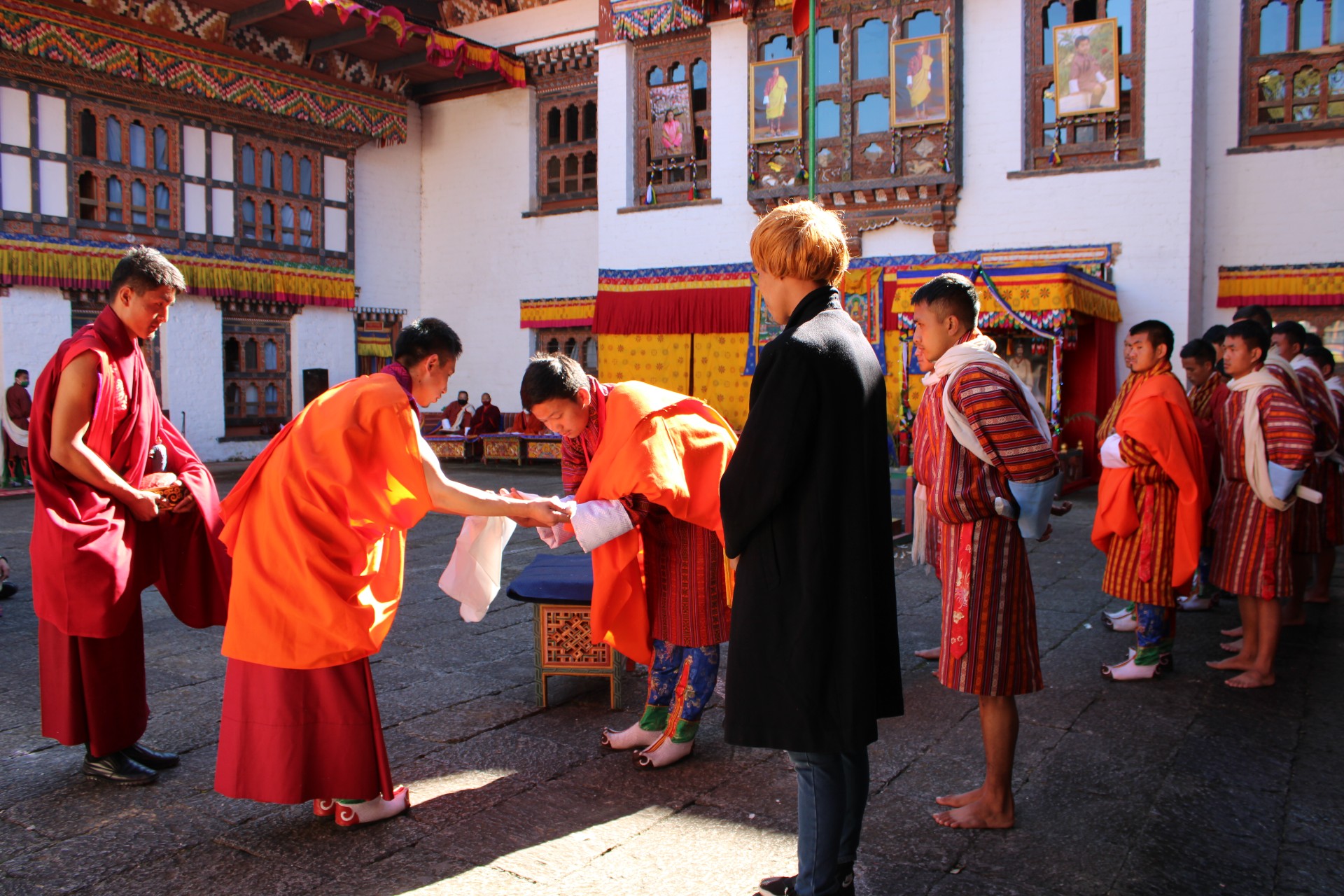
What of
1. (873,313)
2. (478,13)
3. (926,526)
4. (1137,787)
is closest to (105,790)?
(1137,787)

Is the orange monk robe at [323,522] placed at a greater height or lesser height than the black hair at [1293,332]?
lesser

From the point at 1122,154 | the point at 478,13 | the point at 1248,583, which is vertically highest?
the point at 478,13

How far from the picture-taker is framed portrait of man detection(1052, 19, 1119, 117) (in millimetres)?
11047

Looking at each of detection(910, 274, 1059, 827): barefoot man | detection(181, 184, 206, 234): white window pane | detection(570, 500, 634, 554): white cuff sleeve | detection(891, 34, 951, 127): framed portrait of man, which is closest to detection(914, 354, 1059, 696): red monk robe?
detection(910, 274, 1059, 827): barefoot man

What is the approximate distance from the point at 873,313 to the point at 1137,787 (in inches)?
325

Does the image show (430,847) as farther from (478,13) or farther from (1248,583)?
(478,13)

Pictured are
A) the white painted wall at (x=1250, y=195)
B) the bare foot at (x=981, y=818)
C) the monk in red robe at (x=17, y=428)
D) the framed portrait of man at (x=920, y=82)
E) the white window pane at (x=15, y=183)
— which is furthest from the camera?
the white window pane at (x=15, y=183)

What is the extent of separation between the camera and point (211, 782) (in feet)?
9.61

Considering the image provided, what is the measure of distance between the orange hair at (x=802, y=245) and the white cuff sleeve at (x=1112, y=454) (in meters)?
2.30

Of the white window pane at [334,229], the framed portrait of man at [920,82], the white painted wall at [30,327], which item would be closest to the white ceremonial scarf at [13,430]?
the white painted wall at [30,327]

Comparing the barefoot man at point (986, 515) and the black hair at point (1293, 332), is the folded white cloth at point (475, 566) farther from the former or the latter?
the black hair at point (1293, 332)

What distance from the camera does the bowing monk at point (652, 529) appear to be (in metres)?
2.80

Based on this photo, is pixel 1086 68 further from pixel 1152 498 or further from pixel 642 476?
pixel 642 476

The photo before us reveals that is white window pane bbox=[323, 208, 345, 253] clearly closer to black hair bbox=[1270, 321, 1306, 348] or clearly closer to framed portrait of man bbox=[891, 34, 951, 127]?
framed portrait of man bbox=[891, 34, 951, 127]
